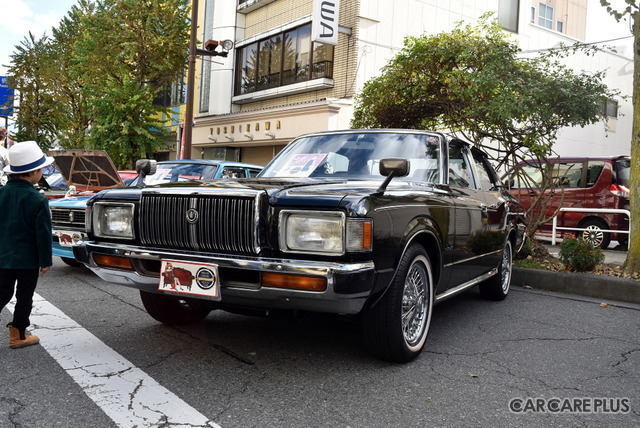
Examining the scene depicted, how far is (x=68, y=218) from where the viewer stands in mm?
6387

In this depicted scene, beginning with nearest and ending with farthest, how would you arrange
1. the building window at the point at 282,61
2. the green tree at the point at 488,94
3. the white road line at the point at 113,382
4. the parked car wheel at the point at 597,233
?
the white road line at the point at 113,382
the green tree at the point at 488,94
the parked car wheel at the point at 597,233
the building window at the point at 282,61

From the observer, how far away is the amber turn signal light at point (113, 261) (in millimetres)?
3500

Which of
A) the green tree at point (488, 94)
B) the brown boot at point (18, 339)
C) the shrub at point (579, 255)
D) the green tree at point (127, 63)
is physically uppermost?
the green tree at point (127, 63)

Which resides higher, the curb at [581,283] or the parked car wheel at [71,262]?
the curb at [581,283]

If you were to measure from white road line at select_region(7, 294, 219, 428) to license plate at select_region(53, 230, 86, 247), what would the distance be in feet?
6.67

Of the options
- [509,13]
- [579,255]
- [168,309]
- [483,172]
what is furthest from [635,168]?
[509,13]

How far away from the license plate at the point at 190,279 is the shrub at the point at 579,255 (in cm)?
525

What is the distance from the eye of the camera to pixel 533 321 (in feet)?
16.5

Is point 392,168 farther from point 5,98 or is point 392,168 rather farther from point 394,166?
point 5,98

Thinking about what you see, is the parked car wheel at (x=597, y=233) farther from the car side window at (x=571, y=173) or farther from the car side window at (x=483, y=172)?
the car side window at (x=483, y=172)

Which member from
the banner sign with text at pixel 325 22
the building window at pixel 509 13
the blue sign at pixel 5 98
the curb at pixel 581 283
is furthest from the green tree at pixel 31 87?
the curb at pixel 581 283

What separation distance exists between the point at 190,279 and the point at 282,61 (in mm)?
17054

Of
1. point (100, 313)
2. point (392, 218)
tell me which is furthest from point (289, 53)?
point (392, 218)

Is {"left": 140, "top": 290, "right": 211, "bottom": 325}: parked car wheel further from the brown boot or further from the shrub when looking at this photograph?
the shrub
